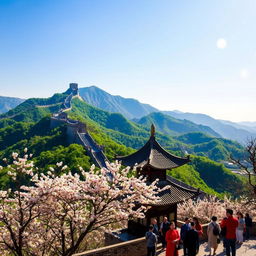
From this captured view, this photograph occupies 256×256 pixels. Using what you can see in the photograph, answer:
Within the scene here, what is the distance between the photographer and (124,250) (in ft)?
43.1

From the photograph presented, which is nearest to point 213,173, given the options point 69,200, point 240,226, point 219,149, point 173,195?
point 219,149

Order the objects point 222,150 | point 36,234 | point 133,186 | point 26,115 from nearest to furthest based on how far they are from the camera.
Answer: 1. point 133,186
2. point 36,234
3. point 26,115
4. point 222,150

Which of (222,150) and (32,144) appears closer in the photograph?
(32,144)

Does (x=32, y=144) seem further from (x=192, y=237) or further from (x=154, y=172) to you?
(x=192, y=237)

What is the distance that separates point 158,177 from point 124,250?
16.4 ft

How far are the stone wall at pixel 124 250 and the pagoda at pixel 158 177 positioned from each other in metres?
2.63

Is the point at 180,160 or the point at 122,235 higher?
the point at 180,160

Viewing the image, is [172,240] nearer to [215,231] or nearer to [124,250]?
[215,231]

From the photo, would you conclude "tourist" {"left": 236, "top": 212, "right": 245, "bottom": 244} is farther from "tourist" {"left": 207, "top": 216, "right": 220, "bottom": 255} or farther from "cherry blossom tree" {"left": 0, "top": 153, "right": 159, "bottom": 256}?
"cherry blossom tree" {"left": 0, "top": 153, "right": 159, "bottom": 256}

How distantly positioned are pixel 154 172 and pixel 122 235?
4.50 metres

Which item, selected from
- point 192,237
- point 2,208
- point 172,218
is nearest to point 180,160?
point 172,218

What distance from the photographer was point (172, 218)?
1725 centimetres

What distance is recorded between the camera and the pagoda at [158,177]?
16.2 metres

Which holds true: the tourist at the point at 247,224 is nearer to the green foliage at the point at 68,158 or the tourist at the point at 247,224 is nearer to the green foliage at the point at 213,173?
the green foliage at the point at 68,158
